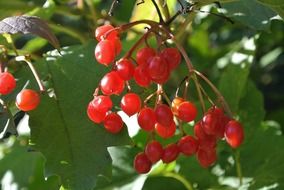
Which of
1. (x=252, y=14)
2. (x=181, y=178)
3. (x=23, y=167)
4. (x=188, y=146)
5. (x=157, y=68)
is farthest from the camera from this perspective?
(x=23, y=167)

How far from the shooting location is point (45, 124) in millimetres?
1482

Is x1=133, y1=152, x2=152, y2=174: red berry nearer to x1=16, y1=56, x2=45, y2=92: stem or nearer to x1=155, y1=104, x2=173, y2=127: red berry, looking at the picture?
x1=155, y1=104, x2=173, y2=127: red berry

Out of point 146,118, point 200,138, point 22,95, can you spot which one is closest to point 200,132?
point 200,138

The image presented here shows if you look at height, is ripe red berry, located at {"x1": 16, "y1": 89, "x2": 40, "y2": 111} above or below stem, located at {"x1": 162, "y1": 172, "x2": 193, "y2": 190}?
above

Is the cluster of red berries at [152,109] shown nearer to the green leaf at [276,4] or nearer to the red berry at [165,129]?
the red berry at [165,129]

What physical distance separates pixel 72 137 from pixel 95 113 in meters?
0.12

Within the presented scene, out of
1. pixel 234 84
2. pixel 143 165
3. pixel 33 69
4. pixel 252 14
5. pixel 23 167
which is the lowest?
pixel 23 167

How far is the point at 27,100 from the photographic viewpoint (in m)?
1.39

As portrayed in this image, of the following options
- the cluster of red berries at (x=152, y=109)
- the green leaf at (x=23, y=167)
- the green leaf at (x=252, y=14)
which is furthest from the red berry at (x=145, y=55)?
the green leaf at (x=23, y=167)

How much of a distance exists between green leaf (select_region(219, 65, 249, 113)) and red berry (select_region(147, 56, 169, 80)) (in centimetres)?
55

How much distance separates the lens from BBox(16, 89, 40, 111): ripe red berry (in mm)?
1384

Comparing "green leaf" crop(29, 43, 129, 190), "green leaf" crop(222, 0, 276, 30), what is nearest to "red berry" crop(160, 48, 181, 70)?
"green leaf" crop(29, 43, 129, 190)

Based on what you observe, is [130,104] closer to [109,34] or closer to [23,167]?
[109,34]

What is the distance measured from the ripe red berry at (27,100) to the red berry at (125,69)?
0.18 m
